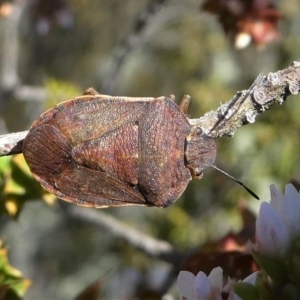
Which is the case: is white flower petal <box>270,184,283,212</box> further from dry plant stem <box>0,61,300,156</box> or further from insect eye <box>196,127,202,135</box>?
insect eye <box>196,127,202,135</box>

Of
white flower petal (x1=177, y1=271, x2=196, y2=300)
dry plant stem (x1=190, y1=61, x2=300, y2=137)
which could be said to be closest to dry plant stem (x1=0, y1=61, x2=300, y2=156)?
dry plant stem (x1=190, y1=61, x2=300, y2=137)

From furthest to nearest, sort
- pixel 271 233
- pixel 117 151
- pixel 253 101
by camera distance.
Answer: pixel 117 151, pixel 253 101, pixel 271 233

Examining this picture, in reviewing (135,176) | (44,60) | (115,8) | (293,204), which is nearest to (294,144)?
(135,176)

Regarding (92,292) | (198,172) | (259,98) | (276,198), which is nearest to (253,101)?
(259,98)

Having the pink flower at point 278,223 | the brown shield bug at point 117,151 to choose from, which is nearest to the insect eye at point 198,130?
the brown shield bug at point 117,151

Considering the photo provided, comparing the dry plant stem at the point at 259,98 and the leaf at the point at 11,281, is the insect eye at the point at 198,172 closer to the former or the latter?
the dry plant stem at the point at 259,98

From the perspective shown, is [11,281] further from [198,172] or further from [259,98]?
[259,98]
